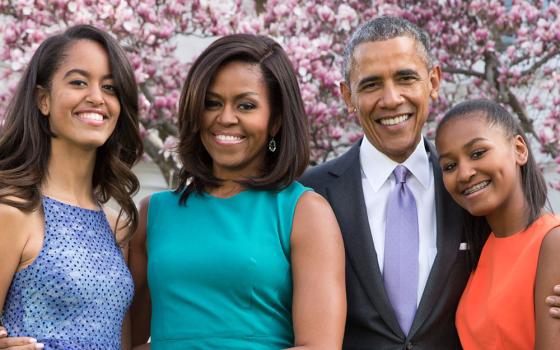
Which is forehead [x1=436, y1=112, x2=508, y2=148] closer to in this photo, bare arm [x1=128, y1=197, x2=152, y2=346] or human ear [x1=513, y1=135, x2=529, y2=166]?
human ear [x1=513, y1=135, x2=529, y2=166]

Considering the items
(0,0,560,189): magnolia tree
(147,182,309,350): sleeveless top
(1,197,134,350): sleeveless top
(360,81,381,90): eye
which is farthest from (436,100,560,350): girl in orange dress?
(0,0,560,189): magnolia tree

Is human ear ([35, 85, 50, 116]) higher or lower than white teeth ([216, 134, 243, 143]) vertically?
higher

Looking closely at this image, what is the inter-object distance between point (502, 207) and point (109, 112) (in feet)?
4.71

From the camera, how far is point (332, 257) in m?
3.25

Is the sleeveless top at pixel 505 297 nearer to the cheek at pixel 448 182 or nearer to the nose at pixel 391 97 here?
the cheek at pixel 448 182

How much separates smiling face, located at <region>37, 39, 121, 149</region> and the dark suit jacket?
960 mm

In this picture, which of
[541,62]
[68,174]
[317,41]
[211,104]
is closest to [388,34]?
[211,104]

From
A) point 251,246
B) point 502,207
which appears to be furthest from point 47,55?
point 502,207

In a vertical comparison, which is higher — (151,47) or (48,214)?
(151,47)

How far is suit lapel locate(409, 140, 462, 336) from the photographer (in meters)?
3.57

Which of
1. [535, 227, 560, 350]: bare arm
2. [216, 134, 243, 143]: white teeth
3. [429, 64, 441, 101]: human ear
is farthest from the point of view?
[429, 64, 441, 101]: human ear

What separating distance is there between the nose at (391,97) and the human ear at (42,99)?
4.21ft

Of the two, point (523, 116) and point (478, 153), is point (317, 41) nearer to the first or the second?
point (523, 116)

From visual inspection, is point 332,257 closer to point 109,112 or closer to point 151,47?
point 109,112
